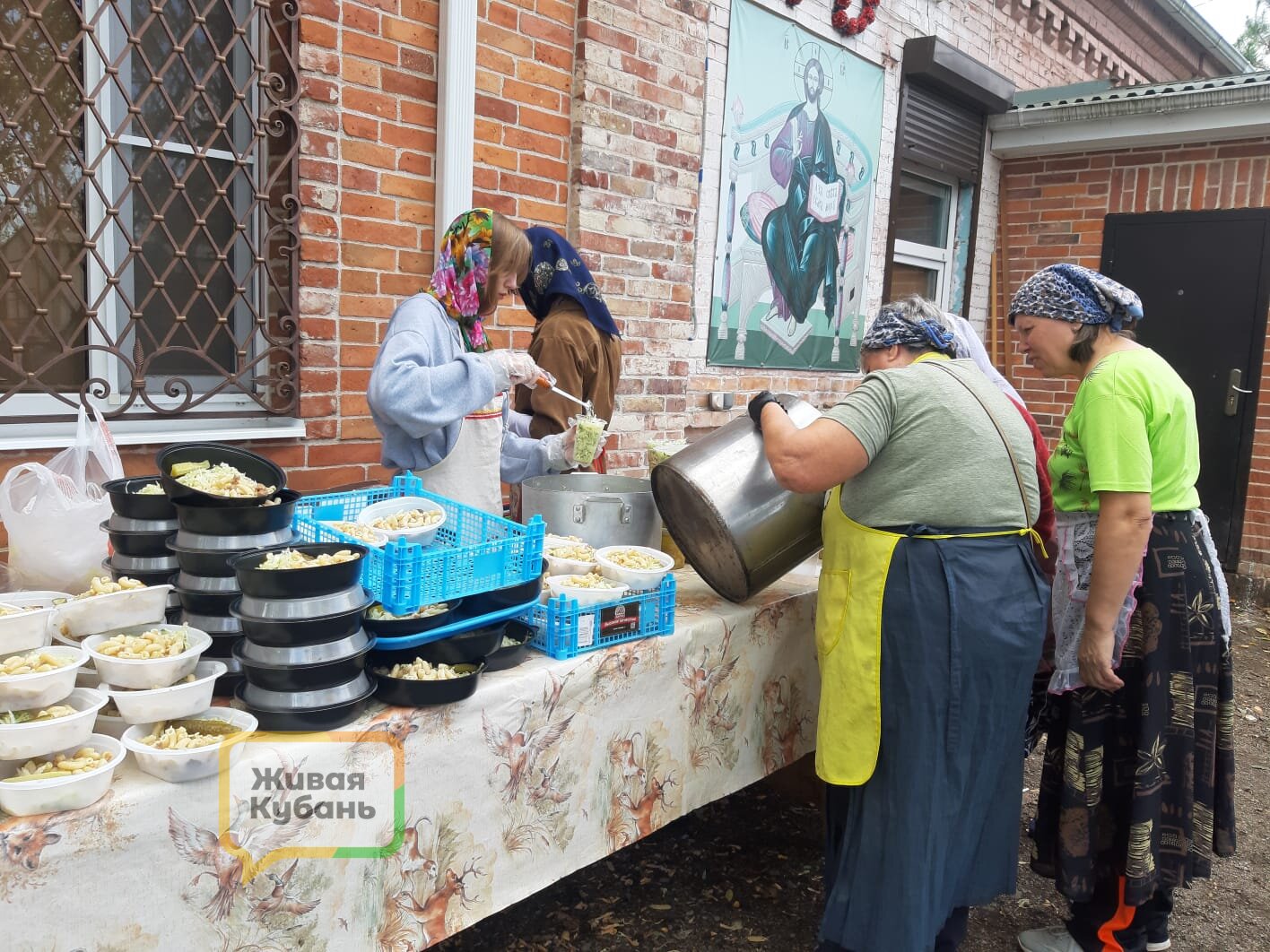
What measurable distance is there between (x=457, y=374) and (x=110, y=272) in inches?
46.9

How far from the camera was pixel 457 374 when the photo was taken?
2.47m

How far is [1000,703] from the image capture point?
2359 millimetres

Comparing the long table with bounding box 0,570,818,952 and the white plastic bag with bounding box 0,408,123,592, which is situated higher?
the white plastic bag with bounding box 0,408,123,592

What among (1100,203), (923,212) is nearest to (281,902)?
(923,212)

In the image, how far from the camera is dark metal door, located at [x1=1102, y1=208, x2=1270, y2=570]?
669cm

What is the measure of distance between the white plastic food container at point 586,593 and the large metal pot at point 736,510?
1.25ft

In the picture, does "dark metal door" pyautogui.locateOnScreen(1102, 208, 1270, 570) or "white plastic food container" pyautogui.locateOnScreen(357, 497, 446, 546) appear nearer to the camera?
"white plastic food container" pyautogui.locateOnScreen(357, 497, 446, 546)

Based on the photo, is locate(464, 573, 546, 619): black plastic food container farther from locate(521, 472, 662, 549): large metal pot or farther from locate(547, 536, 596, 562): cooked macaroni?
locate(521, 472, 662, 549): large metal pot

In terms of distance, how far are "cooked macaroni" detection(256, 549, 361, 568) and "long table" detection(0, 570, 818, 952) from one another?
12.2 inches

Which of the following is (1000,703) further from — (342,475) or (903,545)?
(342,475)

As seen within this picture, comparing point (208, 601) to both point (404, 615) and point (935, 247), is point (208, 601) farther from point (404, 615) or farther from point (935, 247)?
point (935, 247)

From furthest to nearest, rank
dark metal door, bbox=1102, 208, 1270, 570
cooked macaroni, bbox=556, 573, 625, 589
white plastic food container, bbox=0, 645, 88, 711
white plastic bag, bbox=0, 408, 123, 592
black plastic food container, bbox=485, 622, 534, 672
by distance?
dark metal door, bbox=1102, 208, 1270, 570 → cooked macaroni, bbox=556, 573, 625, 589 → black plastic food container, bbox=485, 622, 534, 672 → white plastic bag, bbox=0, 408, 123, 592 → white plastic food container, bbox=0, 645, 88, 711

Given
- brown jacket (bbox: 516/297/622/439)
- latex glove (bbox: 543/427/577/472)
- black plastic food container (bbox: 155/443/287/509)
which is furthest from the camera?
brown jacket (bbox: 516/297/622/439)

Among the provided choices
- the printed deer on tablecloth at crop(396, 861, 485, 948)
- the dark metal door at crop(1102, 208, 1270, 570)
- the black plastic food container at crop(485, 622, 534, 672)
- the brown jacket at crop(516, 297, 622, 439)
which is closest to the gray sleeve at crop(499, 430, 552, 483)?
the brown jacket at crop(516, 297, 622, 439)
